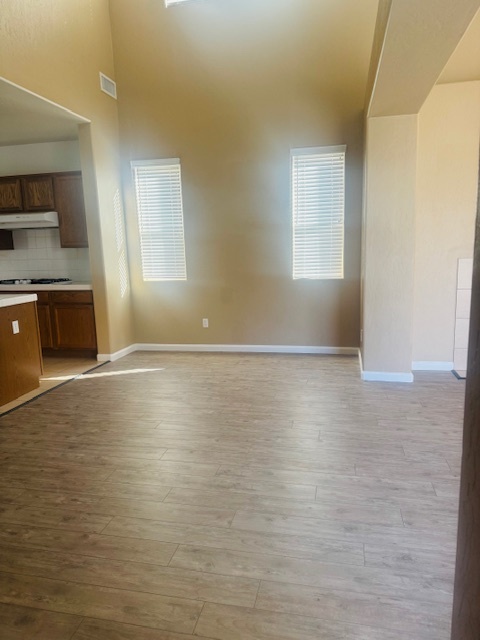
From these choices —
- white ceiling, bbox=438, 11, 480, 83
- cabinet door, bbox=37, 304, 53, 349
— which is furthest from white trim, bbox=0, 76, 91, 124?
white ceiling, bbox=438, 11, 480, 83

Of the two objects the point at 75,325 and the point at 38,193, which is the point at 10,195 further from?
the point at 75,325

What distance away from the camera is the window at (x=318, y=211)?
4.92 m

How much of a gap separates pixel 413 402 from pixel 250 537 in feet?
7.26

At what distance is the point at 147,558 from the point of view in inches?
73.5

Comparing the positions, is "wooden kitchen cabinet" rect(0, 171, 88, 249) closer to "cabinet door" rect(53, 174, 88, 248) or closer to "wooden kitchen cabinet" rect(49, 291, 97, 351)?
"cabinet door" rect(53, 174, 88, 248)

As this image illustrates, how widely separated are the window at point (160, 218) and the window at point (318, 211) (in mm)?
1498

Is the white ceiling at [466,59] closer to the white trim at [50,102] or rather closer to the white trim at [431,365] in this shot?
the white trim at [431,365]

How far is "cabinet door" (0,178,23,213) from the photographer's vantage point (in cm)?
541

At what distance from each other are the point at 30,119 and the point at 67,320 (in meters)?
2.30

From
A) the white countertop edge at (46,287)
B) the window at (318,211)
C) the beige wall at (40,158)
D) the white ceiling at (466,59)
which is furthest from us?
the beige wall at (40,158)

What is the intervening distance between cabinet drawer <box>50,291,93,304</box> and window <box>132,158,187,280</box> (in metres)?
0.82

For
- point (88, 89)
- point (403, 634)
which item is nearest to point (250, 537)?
point (403, 634)

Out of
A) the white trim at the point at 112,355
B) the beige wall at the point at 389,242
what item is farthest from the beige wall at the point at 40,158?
the beige wall at the point at 389,242

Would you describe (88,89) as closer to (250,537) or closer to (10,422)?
(10,422)
